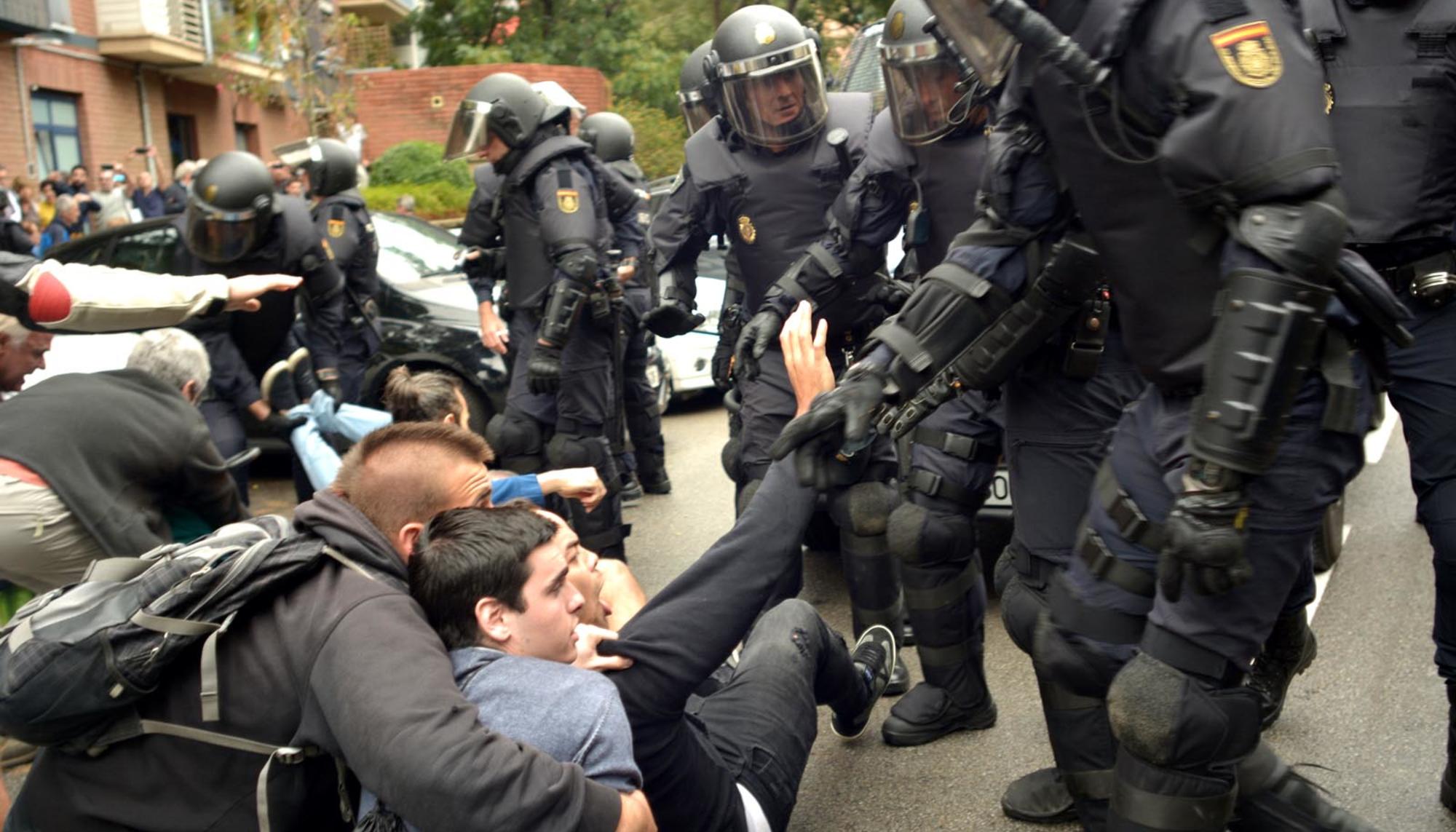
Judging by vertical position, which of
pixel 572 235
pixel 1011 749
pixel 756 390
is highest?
pixel 572 235

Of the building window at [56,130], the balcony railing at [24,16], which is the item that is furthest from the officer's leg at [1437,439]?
the building window at [56,130]

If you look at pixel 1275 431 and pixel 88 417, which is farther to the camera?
pixel 88 417

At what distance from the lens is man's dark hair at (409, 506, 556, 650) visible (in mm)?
2631

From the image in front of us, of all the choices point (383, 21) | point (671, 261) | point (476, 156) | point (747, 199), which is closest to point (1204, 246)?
point (747, 199)

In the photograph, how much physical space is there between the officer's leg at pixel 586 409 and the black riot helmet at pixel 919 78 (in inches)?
87.0

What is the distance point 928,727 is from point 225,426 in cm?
326

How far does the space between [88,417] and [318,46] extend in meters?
18.2

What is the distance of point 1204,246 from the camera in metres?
2.65

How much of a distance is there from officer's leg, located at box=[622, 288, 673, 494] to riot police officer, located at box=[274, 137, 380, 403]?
4.72 feet

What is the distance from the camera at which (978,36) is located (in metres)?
3.10

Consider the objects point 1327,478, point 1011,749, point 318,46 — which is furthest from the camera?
point 318,46

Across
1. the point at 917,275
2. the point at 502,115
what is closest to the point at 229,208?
the point at 502,115

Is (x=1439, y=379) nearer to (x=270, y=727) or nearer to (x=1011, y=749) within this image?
(x=1011, y=749)

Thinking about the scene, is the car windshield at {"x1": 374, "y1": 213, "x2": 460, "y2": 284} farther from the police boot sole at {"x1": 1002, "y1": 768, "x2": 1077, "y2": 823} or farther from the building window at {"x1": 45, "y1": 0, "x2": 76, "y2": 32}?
the building window at {"x1": 45, "y1": 0, "x2": 76, "y2": 32}
